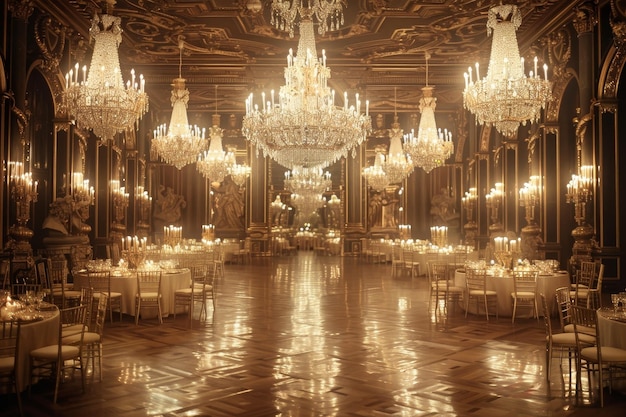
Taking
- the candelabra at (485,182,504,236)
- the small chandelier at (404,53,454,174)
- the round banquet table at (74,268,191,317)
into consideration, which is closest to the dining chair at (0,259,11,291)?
the round banquet table at (74,268,191,317)

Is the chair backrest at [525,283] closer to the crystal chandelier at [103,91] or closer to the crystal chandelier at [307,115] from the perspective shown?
the crystal chandelier at [307,115]

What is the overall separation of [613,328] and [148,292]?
6336 millimetres

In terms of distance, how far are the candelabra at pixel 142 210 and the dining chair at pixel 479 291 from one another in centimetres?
1296

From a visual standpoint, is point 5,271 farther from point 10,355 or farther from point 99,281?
point 10,355

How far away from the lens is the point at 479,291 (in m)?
9.41

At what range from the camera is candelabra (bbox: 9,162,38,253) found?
9.83 m

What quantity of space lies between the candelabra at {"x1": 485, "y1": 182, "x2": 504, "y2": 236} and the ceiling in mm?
3567

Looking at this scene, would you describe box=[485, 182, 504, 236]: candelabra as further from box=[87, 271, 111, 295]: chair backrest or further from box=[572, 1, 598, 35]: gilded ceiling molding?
box=[87, 271, 111, 295]: chair backrest

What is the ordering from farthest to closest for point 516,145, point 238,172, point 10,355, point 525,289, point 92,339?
point 238,172 → point 516,145 → point 525,289 → point 92,339 → point 10,355

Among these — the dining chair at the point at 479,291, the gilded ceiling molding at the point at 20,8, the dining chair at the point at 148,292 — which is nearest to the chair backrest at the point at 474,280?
the dining chair at the point at 479,291

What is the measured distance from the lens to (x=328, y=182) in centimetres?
2353

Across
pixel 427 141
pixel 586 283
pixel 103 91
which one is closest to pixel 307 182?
pixel 427 141

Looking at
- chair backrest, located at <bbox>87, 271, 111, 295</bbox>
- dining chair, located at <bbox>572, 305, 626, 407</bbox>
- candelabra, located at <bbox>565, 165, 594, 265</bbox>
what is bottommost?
dining chair, located at <bbox>572, 305, 626, 407</bbox>

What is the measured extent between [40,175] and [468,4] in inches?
381
